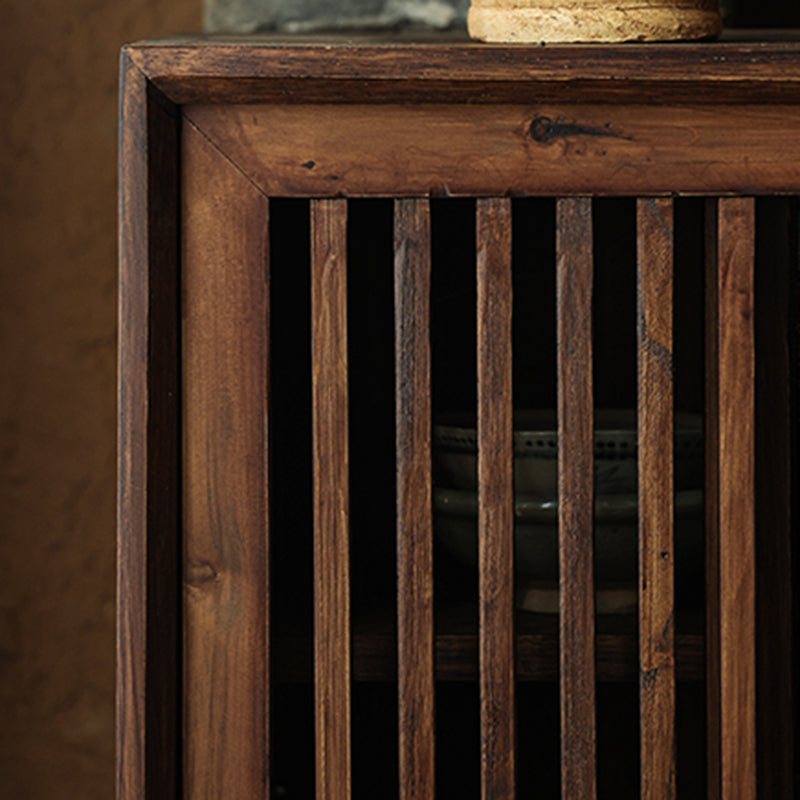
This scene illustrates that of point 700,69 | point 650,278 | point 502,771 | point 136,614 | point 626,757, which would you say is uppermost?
point 700,69

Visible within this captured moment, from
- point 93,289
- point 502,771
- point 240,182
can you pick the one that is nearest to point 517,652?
point 502,771

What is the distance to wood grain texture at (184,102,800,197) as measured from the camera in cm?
65

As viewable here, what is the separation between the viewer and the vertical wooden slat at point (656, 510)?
667mm

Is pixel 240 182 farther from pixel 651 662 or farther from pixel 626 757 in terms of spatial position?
pixel 626 757

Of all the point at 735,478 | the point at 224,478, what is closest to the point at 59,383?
the point at 224,478

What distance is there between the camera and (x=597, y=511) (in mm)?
758

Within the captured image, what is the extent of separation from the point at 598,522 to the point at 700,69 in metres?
0.34

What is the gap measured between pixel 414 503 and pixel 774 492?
0.28 metres

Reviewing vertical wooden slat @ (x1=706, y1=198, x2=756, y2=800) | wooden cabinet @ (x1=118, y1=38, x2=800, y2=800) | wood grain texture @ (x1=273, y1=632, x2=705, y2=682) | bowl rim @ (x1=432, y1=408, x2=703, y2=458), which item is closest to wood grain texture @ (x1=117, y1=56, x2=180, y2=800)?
wooden cabinet @ (x1=118, y1=38, x2=800, y2=800)

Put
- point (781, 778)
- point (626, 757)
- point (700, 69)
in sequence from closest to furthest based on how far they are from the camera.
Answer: point (700, 69) → point (781, 778) → point (626, 757)

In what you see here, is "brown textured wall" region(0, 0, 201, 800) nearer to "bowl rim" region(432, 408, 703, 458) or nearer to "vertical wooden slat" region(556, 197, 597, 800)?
"bowl rim" region(432, 408, 703, 458)

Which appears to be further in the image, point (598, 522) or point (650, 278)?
point (598, 522)

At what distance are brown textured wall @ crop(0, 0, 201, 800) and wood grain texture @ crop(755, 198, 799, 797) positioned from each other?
0.65m

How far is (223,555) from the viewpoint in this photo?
2.18 ft
